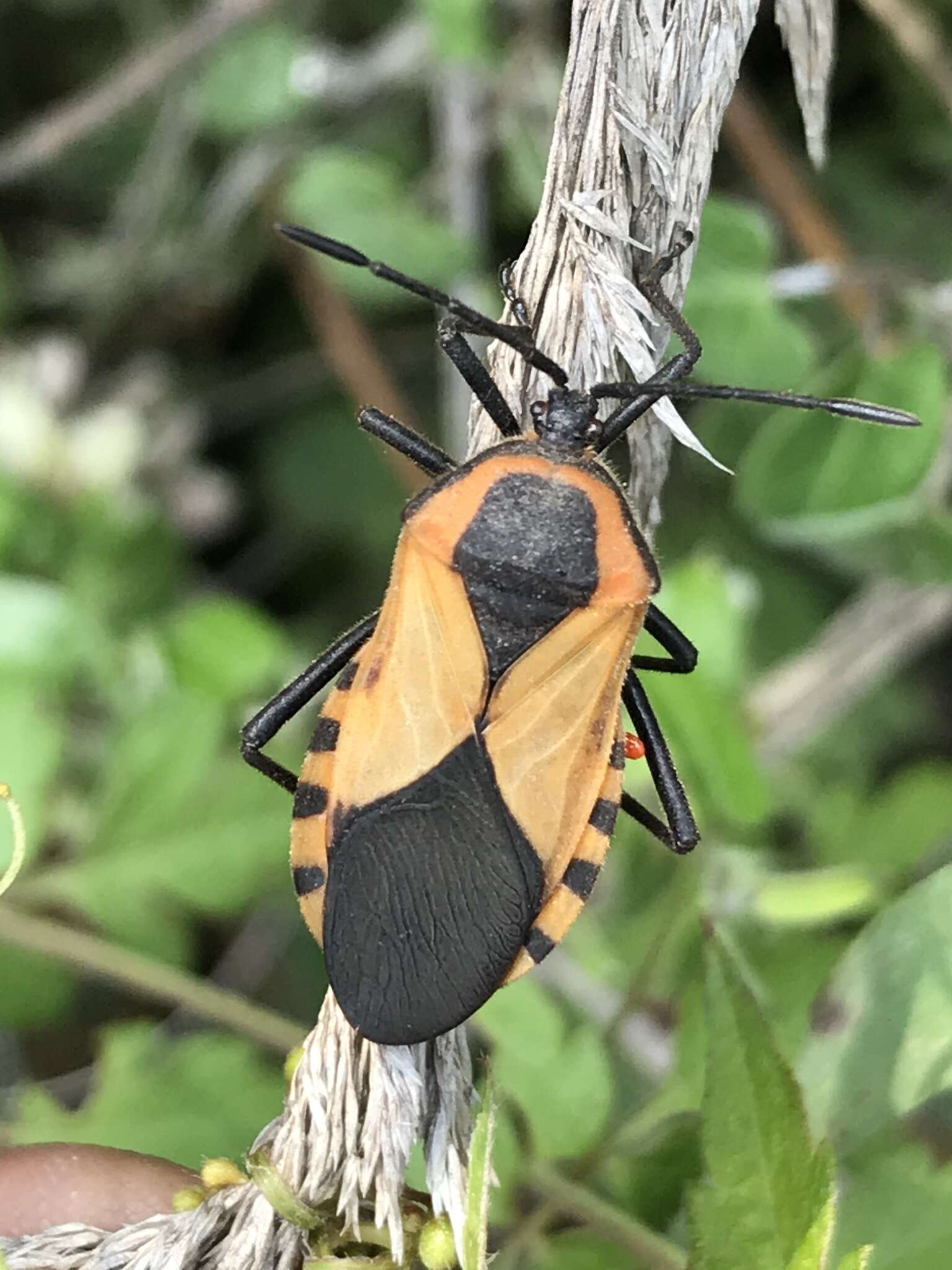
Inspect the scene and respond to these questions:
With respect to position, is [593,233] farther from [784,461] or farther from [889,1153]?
[889,1153]

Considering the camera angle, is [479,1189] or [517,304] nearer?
[479,1189]

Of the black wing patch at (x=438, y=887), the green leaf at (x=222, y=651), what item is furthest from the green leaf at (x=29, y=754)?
the black wing patch at (x=438, y=887)

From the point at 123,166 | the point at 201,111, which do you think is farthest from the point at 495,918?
the point at 123,166

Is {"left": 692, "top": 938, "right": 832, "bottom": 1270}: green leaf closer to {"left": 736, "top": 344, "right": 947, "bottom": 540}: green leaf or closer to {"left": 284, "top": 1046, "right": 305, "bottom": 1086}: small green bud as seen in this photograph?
{"left": 284, "top": 1046, "right": 305, "bottom": 1086}: small green bud

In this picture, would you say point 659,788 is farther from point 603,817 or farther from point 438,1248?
point 438,1248

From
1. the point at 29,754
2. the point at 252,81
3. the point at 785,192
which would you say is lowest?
the point at 29,754

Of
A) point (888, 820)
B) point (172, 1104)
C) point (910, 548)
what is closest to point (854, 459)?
point (910, 548)

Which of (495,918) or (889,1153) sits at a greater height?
(495,918)
